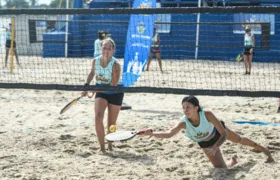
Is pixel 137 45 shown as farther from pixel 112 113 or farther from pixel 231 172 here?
pixel 231 172

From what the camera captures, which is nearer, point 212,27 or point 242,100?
point 242,100

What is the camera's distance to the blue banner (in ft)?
30.0

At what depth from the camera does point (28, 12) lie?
18.9 ft

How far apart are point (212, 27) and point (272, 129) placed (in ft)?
44.3

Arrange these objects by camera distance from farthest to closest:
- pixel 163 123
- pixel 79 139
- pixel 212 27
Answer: pixel 212 27 < pixel 163 123 < pixel 79 139

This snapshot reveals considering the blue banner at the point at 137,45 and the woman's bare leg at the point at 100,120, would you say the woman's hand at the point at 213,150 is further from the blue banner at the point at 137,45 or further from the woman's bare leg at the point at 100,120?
the blue banner at the point at 137,45

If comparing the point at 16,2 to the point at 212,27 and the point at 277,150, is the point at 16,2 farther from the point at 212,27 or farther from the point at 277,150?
the point at 277,150

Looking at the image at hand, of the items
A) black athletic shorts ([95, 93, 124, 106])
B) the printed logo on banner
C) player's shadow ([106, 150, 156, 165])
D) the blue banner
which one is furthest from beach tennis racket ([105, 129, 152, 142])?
the printed logo on banner

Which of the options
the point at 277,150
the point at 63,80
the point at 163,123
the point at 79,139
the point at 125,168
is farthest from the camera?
the point at 63,80

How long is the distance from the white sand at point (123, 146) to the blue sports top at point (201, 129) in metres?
0.38

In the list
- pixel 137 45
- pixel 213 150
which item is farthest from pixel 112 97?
pixel 137 45

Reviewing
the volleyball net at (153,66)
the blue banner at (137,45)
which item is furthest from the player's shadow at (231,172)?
the blue banner at (137,45)

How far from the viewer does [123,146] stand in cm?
664

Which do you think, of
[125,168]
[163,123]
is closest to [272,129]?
[163,123]
